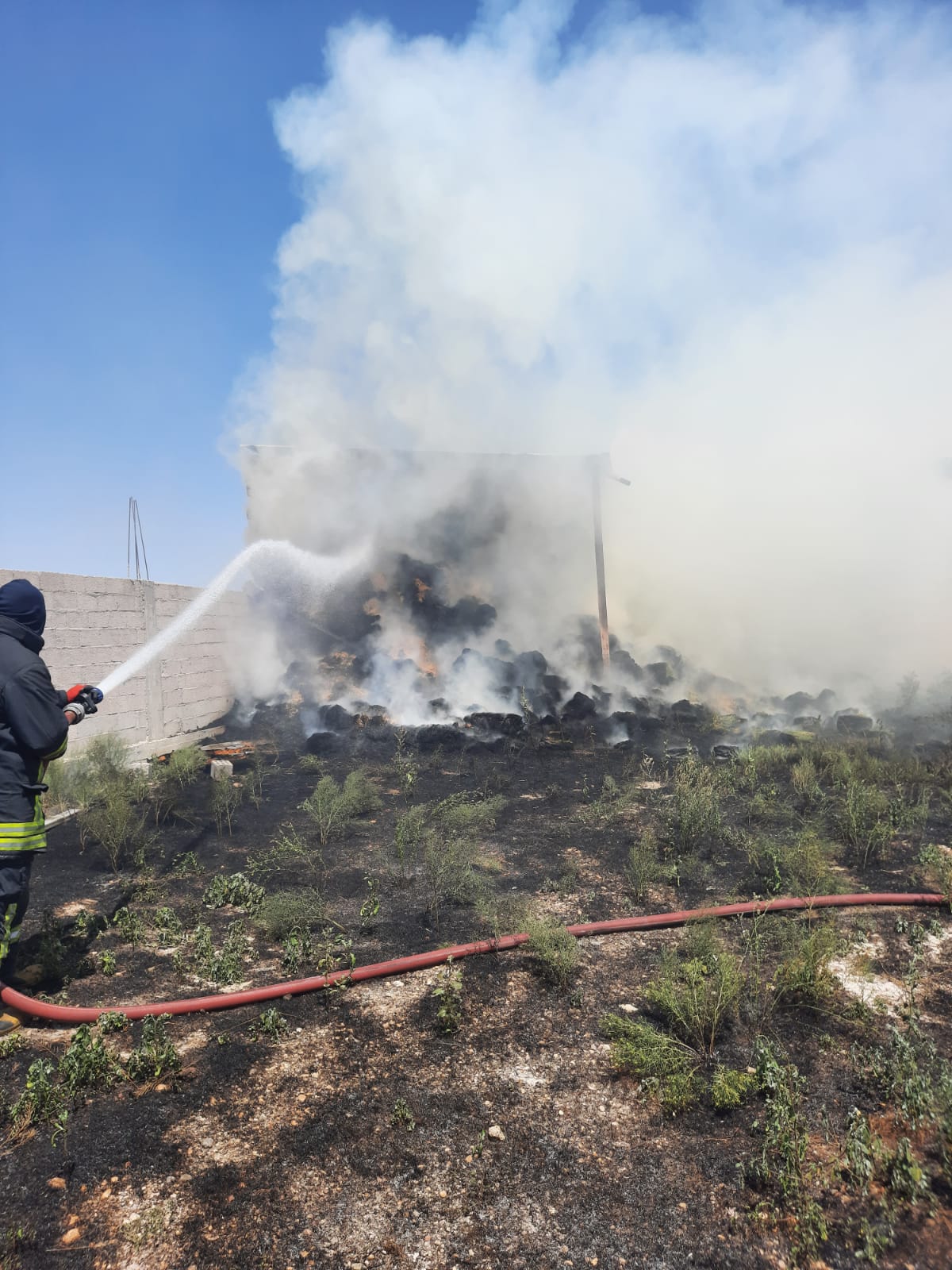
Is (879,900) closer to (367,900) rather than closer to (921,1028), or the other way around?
(921,1028)

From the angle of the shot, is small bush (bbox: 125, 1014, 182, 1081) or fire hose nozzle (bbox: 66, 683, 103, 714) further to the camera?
fire hose nozzle (bbox: 66, 683, 103, 714)

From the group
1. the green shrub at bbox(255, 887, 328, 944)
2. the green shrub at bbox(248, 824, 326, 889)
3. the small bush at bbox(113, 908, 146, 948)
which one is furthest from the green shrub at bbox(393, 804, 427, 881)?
the small bush at bbox(113, 908, 146, 948)

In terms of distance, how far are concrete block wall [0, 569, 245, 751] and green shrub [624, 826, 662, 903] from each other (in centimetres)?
776

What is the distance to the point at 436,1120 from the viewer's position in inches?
124

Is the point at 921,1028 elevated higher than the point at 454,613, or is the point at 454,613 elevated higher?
the point at 454,613

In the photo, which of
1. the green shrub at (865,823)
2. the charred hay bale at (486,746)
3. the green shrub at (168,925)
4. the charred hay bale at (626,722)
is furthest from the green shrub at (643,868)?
the charred hay bale at (626,722)

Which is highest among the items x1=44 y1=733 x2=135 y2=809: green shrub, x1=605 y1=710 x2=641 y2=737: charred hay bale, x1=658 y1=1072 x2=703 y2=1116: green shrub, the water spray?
the water spray

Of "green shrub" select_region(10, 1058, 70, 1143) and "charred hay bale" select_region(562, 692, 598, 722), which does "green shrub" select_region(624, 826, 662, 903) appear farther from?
"charred hay bale" select_region(562, 692, 598, 722)

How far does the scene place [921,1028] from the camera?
3.78 meters

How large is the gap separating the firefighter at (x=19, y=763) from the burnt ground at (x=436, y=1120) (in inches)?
28.4

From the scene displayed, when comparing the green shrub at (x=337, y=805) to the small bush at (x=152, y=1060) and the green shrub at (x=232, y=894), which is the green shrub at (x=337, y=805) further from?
the small bush at (x=152, y=1060)

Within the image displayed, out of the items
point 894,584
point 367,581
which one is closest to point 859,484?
point 894,584

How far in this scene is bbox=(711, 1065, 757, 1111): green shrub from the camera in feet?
10.4

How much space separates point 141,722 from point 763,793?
9.55 m
